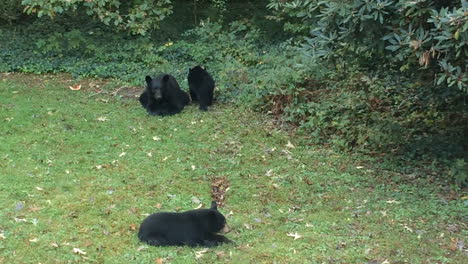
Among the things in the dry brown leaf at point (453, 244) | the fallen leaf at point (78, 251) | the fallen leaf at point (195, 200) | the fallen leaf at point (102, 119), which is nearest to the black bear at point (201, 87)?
the fallen leaf at point (102, 119)

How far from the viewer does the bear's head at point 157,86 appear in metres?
11.9

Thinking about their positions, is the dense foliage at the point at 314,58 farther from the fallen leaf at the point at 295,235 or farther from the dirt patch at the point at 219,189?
the fallen leaf at the point at 295,235

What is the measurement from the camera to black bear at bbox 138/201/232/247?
677 cm

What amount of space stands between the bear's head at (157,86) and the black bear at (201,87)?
26.4 inches

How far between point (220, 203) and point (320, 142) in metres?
3.28

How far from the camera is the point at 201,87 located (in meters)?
12.5

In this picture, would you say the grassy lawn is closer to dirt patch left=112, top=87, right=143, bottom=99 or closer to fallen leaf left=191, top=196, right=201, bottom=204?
fallen leaf left=191, top=196, right=201, bottom=204

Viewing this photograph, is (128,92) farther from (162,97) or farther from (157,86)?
(162,97)

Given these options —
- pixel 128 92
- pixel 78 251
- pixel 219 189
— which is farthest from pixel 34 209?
pixel 128 92

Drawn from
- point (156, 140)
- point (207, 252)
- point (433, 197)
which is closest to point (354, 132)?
point (433, 197)

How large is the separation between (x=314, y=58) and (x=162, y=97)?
14.6 feet

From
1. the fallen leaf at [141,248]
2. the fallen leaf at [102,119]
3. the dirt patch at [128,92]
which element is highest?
the dirt patch at [128,92]

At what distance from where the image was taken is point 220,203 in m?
8.25

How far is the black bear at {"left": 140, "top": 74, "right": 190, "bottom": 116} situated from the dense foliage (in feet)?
4.77
